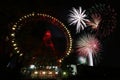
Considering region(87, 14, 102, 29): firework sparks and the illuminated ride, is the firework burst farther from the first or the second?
the illuminated ride

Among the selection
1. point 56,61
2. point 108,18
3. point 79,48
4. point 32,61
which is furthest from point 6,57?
point 108,18

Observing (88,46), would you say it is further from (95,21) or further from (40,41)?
(40,41)

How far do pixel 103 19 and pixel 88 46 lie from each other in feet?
3.31

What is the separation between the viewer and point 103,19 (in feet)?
26.6

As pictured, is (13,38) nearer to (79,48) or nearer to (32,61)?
(32,61)

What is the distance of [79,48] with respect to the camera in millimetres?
8539

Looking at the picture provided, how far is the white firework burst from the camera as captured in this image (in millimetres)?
8430

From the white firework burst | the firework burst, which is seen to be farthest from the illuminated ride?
the firework burst

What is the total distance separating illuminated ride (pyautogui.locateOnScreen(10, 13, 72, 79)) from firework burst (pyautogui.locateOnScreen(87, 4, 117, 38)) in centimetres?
132

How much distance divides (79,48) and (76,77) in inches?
115

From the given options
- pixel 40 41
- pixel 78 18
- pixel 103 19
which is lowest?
pixel 40 41

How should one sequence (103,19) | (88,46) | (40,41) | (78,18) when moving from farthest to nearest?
(78,18), (88,46), (103,19), (40,41)

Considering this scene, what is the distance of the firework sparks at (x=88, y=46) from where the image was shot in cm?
823

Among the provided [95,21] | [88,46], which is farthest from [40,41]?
[95,21]
